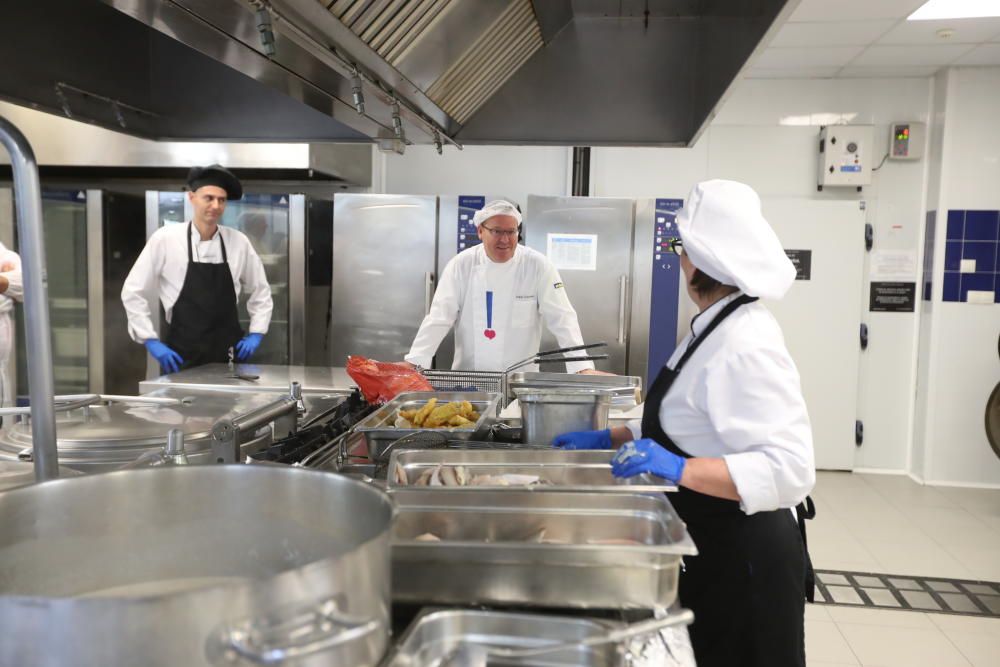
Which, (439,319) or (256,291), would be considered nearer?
(439,319)

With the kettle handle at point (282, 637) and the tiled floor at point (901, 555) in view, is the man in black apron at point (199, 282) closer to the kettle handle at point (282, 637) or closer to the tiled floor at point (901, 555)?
the tiled floor at point (901, 555)

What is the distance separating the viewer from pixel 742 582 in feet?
5.74

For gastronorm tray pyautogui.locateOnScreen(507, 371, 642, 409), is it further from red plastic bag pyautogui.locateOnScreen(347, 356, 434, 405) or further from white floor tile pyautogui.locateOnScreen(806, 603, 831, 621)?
white floor tile pyautogui.locateOnScreen(806, 603, 831, 621)

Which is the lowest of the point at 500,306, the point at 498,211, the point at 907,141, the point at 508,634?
the point at 508,634

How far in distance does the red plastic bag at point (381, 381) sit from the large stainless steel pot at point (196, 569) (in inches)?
60.4

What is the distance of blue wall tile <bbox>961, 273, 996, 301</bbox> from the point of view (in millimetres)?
5461

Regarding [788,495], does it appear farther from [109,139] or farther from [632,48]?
[109,139]

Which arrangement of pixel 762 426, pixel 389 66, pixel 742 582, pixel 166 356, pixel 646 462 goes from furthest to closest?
pixel 166 356, pixel 389 66, pixel 742 582, pixel 762 426, pixel 646 462

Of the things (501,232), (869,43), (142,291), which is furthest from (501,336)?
(869,43)

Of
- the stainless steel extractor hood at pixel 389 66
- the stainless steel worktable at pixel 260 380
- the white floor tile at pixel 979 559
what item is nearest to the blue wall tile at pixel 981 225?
the white floor tile at pixel 979 559

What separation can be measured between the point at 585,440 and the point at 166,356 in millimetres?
2415

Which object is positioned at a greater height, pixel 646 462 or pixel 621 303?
pixel 621 303

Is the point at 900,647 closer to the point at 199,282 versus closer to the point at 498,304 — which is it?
the point at 498,304

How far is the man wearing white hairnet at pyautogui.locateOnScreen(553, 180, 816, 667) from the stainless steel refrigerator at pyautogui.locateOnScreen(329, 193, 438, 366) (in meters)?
3.31
